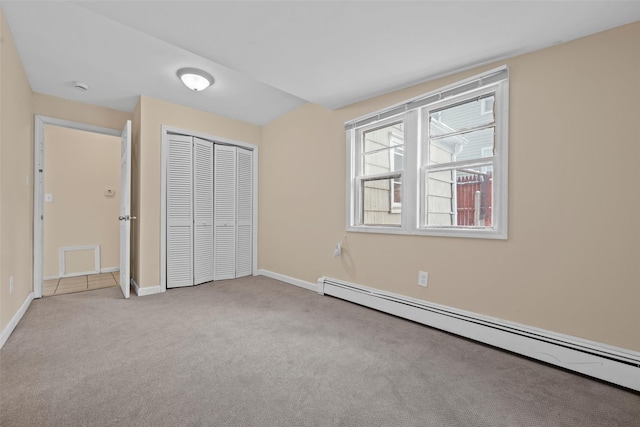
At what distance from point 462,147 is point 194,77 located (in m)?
2.60

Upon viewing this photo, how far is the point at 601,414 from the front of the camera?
1403 mm

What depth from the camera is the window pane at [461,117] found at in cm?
232

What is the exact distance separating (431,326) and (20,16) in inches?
155

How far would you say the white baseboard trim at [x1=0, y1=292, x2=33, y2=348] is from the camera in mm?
2059

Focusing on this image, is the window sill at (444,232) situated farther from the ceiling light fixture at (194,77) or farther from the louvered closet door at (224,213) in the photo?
the ceiling light fixture at (194,77)

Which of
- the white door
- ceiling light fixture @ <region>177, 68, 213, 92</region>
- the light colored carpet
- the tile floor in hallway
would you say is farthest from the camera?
the tile floor in hallway

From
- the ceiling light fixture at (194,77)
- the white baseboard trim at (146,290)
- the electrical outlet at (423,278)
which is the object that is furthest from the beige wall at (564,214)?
the white baseboard trim at (146,290)

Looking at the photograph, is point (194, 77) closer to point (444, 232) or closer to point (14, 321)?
point (14, 321)

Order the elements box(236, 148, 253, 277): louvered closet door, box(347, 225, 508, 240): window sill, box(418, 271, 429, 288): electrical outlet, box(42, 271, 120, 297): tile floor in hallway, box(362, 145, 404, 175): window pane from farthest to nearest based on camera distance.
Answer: box(236, 148, 253, 277): louvered closet door
box(42, 271, 120, 297): tile floor in hallway
box(362, 145, 404, 175): window pane
box(418, 271, 429, 288): electrical outlet
box(347, 225, 508, 240): window sill

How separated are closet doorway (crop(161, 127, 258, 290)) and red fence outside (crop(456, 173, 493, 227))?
3.04 metres

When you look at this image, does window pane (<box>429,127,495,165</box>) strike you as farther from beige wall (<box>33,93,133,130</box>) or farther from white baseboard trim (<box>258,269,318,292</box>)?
beige wall (<box>33,93,133,130</box>)

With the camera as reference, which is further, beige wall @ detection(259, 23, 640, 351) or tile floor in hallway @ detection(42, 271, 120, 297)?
tile floor in hallway @ detection(42, 271, 120, 297)

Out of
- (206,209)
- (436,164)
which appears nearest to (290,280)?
(206,209)

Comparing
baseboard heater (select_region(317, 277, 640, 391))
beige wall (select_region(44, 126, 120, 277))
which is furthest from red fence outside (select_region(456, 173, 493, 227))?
beige wall (select_region(44, 126, 120, 277))
